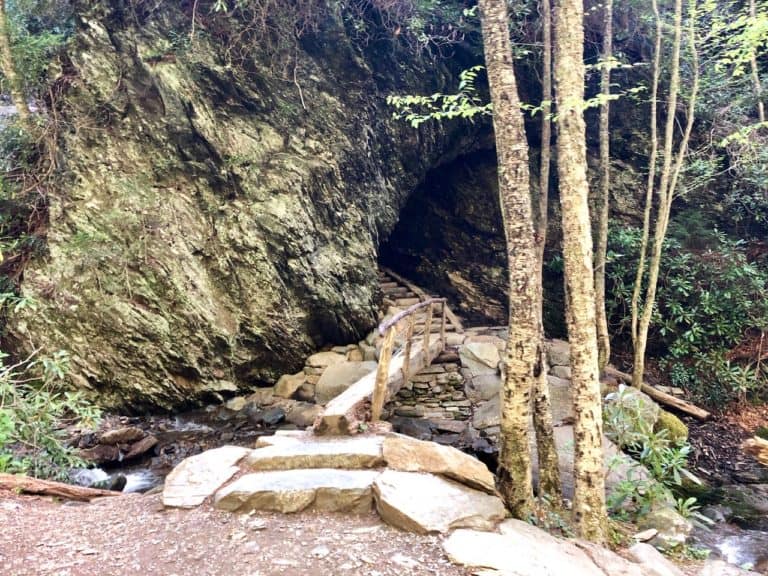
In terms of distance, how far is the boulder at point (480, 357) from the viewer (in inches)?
327

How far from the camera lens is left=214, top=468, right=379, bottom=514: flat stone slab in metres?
3.02

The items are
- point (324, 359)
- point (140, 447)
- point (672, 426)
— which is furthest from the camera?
point (324, 359)

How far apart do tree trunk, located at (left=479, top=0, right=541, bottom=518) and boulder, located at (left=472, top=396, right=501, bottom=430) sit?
320 centimetres

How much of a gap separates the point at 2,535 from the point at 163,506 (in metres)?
0.89

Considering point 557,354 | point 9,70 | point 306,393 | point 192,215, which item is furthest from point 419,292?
point 9,70

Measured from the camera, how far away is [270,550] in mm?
2520

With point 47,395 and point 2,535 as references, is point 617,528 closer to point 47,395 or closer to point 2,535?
point 2,535

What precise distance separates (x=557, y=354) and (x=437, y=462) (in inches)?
256

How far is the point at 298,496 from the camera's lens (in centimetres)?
305

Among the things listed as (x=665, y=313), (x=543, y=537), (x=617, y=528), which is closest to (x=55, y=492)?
(x=543, y=537)

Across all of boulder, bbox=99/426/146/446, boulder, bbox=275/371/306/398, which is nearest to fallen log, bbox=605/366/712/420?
boulder, bbox=275/371/306/398

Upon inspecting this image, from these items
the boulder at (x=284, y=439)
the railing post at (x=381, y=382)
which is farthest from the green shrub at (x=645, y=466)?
the boulder at (x=284, y=439)

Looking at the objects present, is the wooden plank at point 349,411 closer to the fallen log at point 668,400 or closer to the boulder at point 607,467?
the boulder at point 607,467

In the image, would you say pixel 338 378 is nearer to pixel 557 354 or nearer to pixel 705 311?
pixel 557 354
